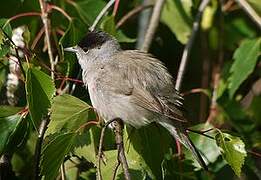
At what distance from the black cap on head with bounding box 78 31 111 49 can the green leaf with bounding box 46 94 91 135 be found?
0.53 metres

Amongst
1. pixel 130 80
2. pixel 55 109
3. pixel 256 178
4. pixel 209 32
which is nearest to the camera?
pixel 55 109

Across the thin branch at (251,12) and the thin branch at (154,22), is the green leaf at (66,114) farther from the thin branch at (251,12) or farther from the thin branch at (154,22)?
the thin branch at (251,12)

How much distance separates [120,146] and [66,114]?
32cm

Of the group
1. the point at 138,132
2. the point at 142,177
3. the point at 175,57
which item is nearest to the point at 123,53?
the point at 138,132

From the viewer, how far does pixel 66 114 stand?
3080mm

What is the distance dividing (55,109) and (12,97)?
2.02 ft

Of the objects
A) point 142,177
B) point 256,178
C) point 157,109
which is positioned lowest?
point 256,178

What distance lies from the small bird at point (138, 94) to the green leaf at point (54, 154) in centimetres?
32

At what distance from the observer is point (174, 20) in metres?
4.36

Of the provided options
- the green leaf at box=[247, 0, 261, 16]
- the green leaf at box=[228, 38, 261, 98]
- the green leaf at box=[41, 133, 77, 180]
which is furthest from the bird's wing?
the green leaf at box=[247, 0, 261, 16]

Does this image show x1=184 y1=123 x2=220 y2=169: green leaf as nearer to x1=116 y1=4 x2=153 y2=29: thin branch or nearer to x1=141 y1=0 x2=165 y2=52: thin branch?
x1=141 y1=0 x2=165 y2=52: thin branch

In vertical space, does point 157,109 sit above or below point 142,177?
above

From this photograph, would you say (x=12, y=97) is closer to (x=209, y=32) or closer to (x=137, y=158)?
(x=137, y=158)

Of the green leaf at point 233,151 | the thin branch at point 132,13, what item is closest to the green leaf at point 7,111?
the green leaf at point 233,151
